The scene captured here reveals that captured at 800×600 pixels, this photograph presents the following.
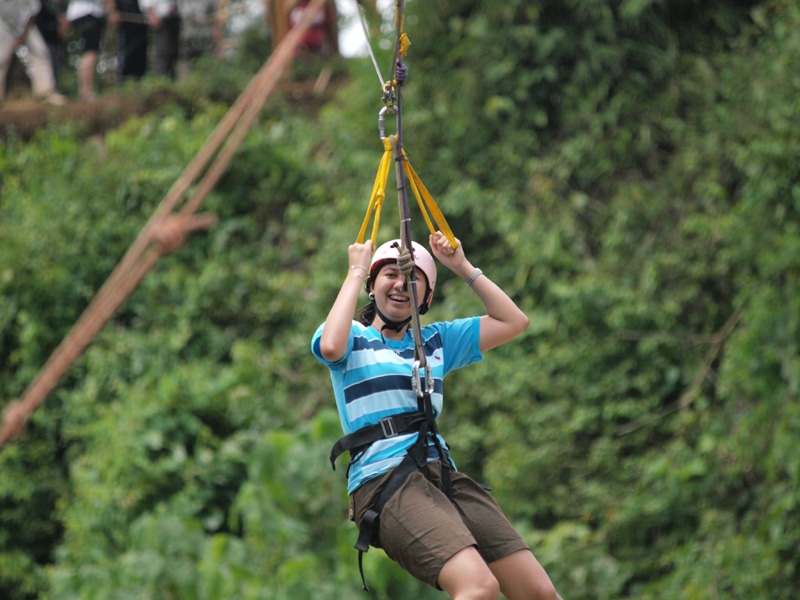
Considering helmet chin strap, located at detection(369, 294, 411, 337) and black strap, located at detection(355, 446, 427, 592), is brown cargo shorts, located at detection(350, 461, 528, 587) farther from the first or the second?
helmet chin strap, located at detection(369, 294, 411, 337)

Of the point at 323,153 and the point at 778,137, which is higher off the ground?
the point at 323,153

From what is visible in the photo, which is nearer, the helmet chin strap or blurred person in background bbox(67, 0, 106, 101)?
the helmet chin strap

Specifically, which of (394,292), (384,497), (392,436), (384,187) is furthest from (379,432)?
(384,187)

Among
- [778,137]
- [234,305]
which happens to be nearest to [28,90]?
[234,305]

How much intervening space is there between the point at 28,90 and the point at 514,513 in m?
8.60

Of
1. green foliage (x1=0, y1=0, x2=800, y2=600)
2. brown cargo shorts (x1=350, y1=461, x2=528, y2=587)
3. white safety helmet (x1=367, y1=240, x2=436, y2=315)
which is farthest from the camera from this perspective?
green foliage (x1=0, y1=0, x2=800, y2=600)

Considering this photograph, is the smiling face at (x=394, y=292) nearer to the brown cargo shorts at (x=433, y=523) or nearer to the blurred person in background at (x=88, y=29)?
the brown cargo shorts at (x=433, y=523)

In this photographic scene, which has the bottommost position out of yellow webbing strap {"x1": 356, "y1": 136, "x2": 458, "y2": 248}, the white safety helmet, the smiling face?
the smiling face

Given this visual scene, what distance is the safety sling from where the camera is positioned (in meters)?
4.07

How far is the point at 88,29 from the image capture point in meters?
13.0

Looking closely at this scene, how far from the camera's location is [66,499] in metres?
10.9

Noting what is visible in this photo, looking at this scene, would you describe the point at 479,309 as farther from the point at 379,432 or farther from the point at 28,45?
the point at 28,45

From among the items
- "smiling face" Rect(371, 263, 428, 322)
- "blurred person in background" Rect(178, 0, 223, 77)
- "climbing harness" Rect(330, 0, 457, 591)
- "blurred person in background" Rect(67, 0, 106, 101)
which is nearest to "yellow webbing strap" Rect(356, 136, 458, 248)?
"climbing harness" Rect(330, 0, 457, 591)

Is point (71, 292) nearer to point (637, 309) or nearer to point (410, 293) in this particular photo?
point (637, 309)
